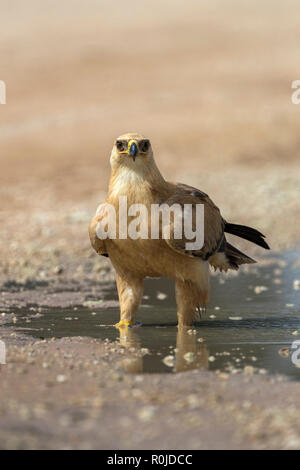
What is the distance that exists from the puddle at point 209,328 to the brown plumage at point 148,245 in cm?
30

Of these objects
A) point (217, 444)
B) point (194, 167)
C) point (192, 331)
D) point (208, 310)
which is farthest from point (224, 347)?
point (194, 167)

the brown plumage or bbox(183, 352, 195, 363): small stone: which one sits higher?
the brown plumage

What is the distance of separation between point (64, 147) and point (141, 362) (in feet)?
48.6

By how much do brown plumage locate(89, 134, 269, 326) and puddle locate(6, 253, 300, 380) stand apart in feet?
0.99

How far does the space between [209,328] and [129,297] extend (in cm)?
75

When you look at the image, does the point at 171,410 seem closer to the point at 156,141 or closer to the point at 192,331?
the point at 192,331

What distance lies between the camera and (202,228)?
7.51m

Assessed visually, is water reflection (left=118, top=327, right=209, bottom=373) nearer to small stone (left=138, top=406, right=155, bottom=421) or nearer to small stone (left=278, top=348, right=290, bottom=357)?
small stone (left=278, top=348, right=290, bottom=357)

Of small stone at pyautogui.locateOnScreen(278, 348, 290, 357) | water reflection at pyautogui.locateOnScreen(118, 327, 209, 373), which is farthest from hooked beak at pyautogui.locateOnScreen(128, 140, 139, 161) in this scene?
small stone at pyautogui.locateOnScreen(278, 348, 290, 357)

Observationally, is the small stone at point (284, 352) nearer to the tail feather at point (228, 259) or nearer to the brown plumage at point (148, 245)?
the brown plumage at point (148, 245)

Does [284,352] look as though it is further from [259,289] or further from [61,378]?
[259,289]

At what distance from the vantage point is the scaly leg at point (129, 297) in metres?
7.65

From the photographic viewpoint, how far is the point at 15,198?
1603 centimetres

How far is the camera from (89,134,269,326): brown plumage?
23.4ft
